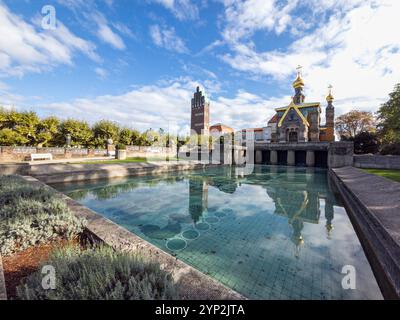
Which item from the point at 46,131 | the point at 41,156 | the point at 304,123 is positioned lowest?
the point at 41,156

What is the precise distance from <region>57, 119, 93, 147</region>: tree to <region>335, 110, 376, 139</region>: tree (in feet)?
176

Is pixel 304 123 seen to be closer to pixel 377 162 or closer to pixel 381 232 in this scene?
pixel 377 162

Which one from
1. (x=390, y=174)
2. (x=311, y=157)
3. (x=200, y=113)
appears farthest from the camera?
(x=200, y=113)

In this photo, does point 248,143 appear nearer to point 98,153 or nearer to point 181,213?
point 98,153

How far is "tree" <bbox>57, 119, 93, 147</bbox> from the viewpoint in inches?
1086

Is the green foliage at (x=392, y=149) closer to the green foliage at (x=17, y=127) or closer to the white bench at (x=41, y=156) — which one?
the white bench at (x=41, y=156)

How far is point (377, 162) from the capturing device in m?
20.7

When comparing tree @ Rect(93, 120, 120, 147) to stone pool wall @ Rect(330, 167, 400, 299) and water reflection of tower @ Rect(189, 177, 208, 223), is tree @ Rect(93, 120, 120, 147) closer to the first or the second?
water reflection of tower @ Rect(189, 177, 208, 223)

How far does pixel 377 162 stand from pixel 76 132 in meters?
42.4

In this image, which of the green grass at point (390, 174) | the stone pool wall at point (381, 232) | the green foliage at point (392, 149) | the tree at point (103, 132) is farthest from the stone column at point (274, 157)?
the tree at point (103, 132)

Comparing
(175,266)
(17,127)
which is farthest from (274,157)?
(17,127)

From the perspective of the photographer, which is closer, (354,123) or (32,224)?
(32,224)

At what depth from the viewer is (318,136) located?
125ft

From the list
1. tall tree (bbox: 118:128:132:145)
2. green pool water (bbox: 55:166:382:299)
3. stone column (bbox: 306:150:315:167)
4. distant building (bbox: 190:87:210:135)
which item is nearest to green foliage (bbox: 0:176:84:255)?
green pool water (bbox: 55:166:382:299)
